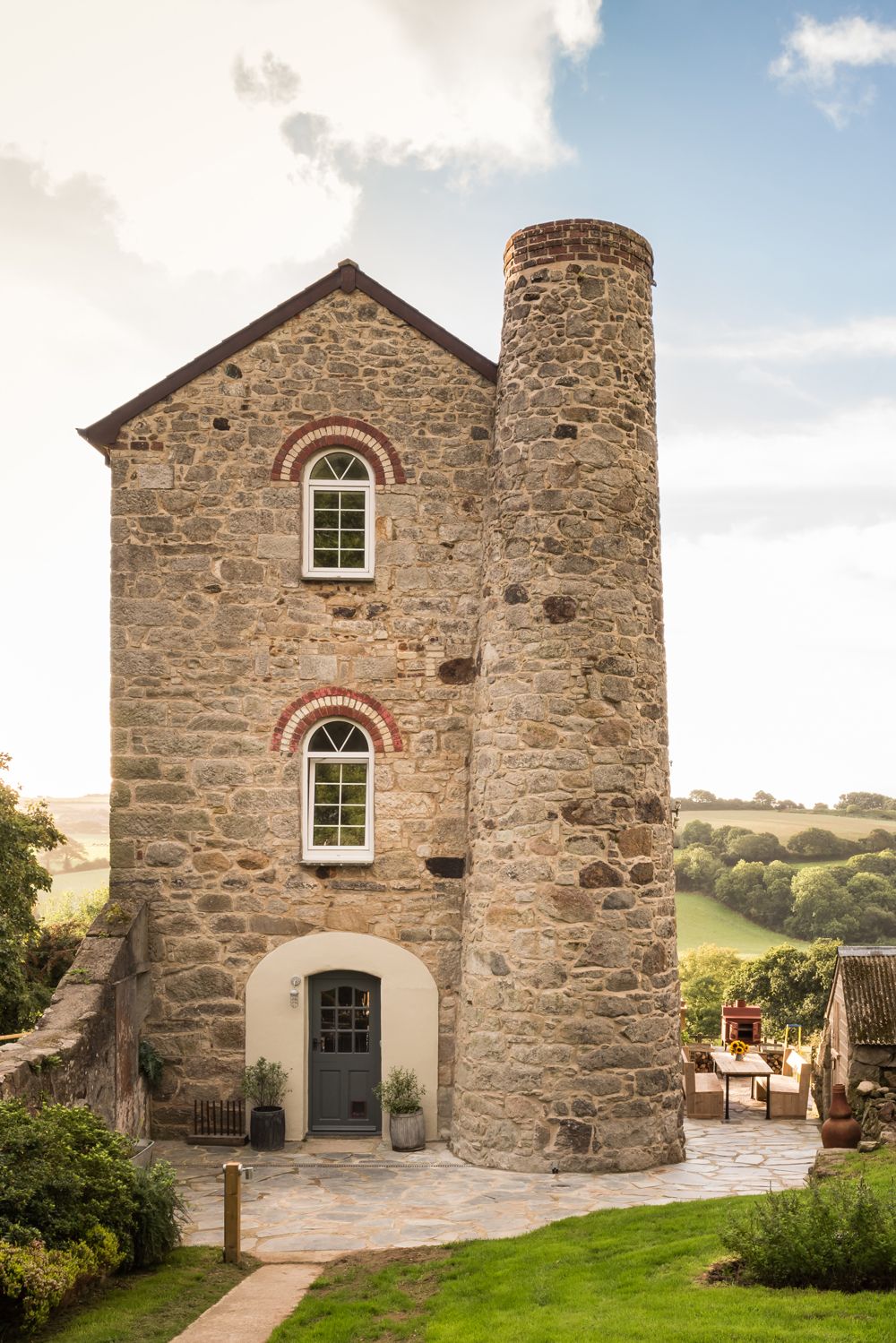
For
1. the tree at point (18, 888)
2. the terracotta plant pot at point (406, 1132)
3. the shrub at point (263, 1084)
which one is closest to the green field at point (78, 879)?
the tree at point (18, 888)

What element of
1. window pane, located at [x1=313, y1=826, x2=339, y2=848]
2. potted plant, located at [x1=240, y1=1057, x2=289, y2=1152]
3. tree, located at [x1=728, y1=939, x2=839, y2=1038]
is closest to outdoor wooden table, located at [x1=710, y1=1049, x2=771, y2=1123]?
potted plant, located at [x1=240, y1=1057, x2=289, y2=1152]

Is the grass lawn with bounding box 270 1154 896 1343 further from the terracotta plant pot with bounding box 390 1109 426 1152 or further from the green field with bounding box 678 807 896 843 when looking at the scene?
the green field with bounding box 678 807 896 843

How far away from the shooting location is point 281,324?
14039 millimetres

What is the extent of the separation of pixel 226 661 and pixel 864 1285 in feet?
30.1

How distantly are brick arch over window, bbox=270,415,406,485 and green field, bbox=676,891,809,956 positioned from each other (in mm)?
33533

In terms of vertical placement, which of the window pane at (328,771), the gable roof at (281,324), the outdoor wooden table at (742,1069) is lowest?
the outdoor wooden table at (742,1069)

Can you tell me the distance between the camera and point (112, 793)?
44.7ft

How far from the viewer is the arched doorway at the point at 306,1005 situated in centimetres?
1331

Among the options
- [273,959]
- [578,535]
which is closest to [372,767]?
[273,959]

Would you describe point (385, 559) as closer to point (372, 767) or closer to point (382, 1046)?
point (372, 767)

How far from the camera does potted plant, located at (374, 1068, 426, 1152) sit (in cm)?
1289

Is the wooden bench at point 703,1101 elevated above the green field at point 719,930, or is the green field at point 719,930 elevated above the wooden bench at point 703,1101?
the wooden bench at point 703,1101

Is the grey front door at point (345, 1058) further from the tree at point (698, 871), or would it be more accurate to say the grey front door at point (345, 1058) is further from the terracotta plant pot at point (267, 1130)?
the tree at point (698, 871)

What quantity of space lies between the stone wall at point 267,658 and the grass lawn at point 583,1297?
4102 mm
